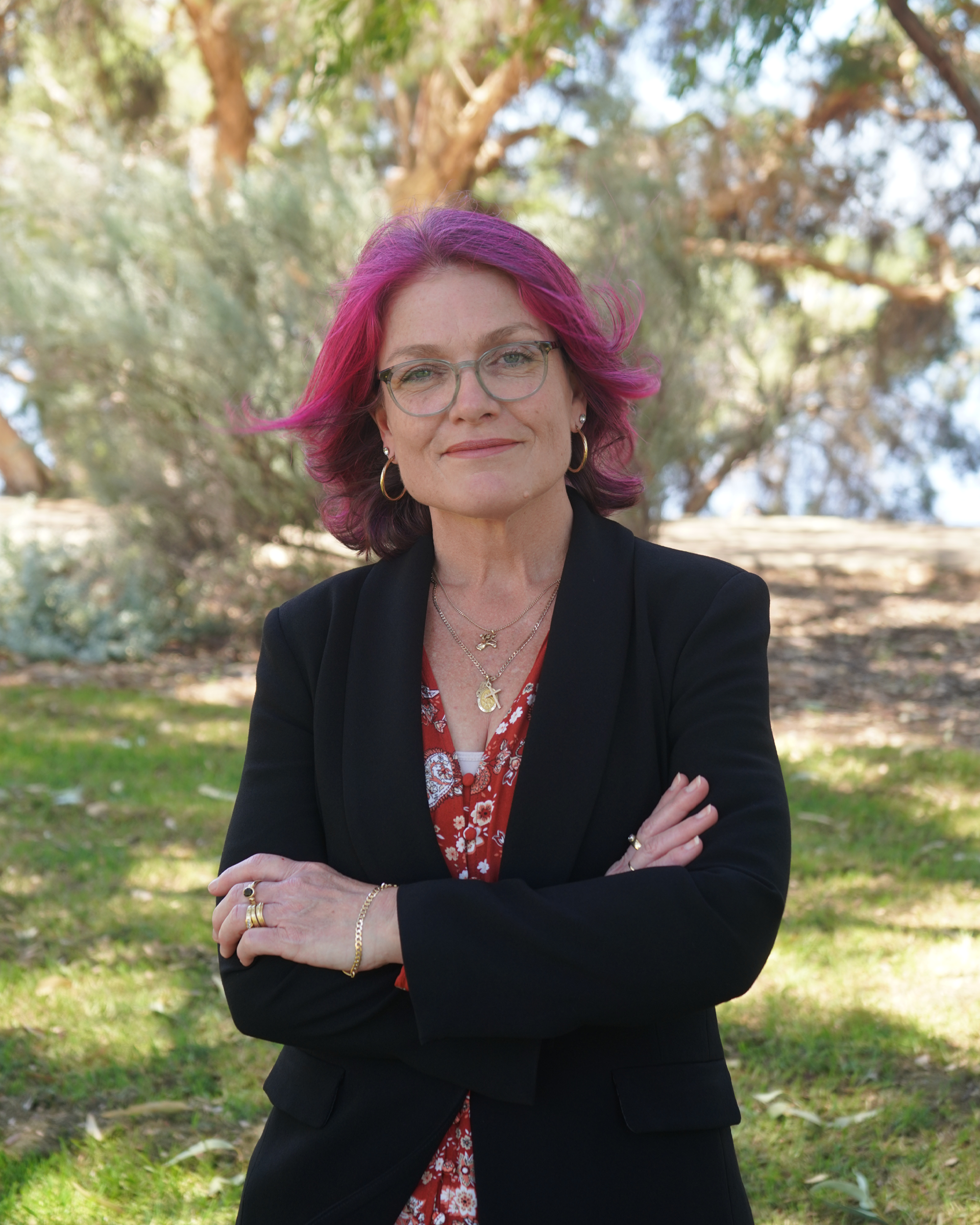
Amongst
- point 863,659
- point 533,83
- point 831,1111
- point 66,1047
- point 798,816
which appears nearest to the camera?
point 831,1111

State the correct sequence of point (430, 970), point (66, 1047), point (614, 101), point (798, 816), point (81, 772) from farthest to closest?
1. point (614, 101)
2. point (81, 772)
3. point (798, 816)
4. point (66, 1047)
5. point (430, 970)

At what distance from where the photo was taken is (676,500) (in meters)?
10.0

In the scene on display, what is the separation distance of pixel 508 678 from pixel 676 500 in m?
8.16

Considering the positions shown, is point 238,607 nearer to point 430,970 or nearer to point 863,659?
point 863,659

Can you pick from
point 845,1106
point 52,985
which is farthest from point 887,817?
point 52,985

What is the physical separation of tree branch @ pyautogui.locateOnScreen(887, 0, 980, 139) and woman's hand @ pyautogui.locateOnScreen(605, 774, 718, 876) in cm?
594

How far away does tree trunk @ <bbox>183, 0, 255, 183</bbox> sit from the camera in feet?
34.5

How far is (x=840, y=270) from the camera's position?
1213 centimetres

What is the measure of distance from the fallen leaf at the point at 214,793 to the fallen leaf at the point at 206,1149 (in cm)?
264

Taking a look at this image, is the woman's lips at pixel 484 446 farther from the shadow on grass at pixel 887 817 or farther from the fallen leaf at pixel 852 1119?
the shadow on grass at pixel 887 817

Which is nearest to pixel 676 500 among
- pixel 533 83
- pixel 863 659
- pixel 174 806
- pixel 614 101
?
pixel 863 659

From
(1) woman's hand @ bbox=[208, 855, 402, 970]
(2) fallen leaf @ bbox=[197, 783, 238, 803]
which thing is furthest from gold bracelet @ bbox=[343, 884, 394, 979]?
(2) fallen leaf @ bbox=[197, 783, 238, 803]

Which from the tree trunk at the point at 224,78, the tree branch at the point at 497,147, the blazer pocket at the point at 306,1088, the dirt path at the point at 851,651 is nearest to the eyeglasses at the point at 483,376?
the blazer pocket at the point at 306,1088

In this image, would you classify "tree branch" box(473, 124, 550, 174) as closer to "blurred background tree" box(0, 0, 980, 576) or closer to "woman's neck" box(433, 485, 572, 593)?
"blurred background tree" box(0, 0, 980, 576)
